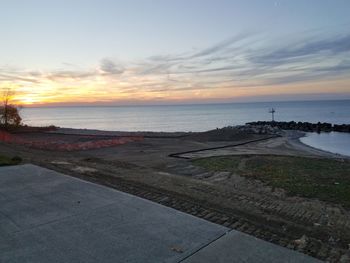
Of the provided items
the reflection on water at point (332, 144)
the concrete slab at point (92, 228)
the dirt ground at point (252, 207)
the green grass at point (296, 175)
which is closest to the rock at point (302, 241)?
the dirt ground at point (252, 207)

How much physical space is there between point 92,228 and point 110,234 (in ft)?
1.20

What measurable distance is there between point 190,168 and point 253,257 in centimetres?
741

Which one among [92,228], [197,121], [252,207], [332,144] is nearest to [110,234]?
[92,228]

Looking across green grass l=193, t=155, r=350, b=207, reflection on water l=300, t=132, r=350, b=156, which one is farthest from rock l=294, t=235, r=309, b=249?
reflection on water l=300, t=132, r=350, b=156

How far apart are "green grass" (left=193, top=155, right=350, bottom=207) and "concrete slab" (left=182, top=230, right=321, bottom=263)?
3347mm

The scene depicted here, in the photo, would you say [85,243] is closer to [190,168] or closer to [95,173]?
[95,173]

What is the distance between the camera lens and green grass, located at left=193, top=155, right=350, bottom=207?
7323mm

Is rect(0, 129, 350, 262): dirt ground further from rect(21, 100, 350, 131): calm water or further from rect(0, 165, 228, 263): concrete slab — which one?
rect(21, 100, 350, 131): calm water

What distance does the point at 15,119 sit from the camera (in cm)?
3772

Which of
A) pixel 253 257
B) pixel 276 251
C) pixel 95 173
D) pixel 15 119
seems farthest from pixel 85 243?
pixel 15 119

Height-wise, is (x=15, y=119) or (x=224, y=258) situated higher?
(x=15, y=119)

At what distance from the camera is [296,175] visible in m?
9.66

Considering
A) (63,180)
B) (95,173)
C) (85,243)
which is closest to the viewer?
(85,243)

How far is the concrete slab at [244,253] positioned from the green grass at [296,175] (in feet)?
11.0
